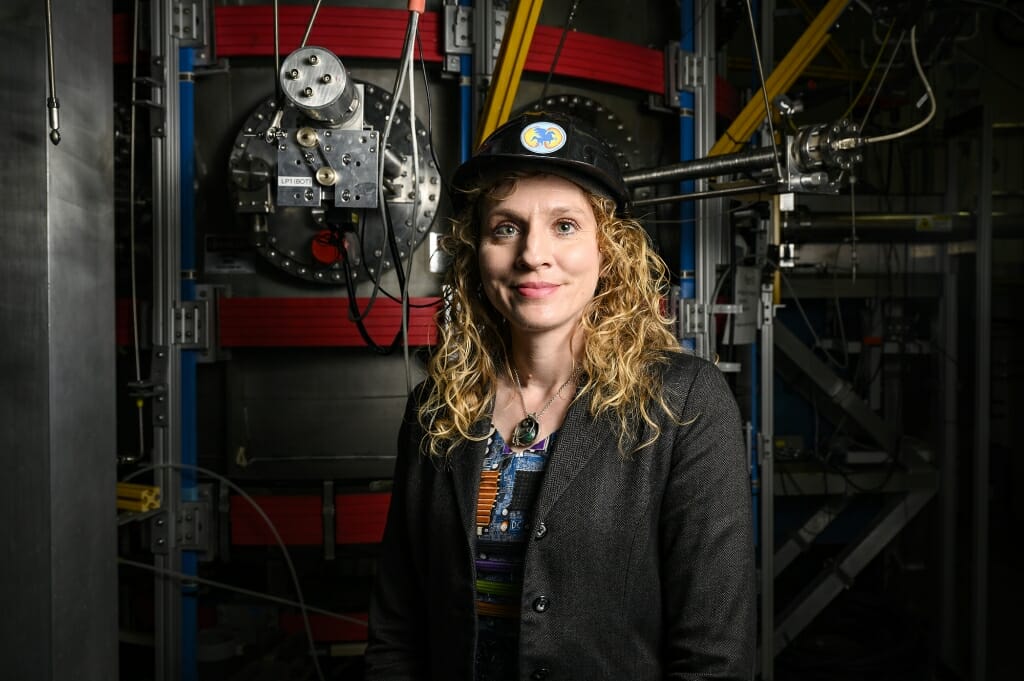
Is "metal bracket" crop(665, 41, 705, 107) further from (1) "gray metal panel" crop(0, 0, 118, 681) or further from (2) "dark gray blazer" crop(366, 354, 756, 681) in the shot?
(1) "gray metal panel" crop(0, 0, 118, 681)

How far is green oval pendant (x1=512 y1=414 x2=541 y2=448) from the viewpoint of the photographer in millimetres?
1225

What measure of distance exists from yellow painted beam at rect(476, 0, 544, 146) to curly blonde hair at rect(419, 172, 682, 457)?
0.74m

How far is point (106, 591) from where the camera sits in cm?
149

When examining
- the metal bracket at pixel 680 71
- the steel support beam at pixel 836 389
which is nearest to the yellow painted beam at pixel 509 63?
the metal bracket at pixel 680 71

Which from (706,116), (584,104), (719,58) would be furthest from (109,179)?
(719,58)

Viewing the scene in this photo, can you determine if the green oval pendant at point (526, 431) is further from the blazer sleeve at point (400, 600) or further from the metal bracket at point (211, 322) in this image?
the metal bracket at point (211, 322)

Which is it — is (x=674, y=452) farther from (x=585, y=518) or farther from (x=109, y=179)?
(x=109, y=179)

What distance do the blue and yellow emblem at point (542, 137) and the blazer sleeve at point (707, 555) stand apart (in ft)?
1.54

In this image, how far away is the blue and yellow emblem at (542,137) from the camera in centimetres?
115

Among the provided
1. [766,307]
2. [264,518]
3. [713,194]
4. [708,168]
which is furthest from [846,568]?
[264,518]

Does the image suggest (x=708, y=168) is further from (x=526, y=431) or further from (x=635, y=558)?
Answer: (x=635, y=558)

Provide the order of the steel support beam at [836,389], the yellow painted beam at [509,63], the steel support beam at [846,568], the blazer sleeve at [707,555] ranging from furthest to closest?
the steel support beam at [836,389] < the steel support beam at [846,568] < the yellow painted beam at [509,63] < the blazer sleeve at [707,555]

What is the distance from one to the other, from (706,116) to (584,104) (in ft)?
1.50

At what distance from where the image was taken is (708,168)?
2072mm
